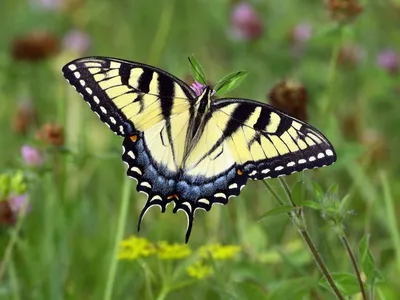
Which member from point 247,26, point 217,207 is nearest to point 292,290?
point 217,207

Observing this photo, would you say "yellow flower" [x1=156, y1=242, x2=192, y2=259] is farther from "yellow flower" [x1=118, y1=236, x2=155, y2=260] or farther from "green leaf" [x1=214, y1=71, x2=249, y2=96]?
"green leaf" [x1=214, y1=71, x2=249, y2=96]

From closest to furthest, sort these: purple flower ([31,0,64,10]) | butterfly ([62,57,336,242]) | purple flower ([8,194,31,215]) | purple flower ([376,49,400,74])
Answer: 1. butterfly ([62,57,336,242])
2. purple flower ([8,194,31,215])
3. purple flower ([376,49,400,74])
4. purple flower ([31,0,64,10])

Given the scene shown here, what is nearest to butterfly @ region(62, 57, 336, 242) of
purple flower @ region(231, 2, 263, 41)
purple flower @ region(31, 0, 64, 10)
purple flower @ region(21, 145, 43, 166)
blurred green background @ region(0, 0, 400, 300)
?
blurred green background @ region(0, 0, 400, 300)

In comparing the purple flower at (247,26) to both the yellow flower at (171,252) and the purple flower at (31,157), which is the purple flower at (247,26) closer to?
the purple flower at (31,157)

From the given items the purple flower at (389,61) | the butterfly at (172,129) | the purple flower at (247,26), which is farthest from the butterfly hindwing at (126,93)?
the purple flower at (389,61)

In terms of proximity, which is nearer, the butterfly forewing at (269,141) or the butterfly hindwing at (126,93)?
the butterfly forewing at (269,141)

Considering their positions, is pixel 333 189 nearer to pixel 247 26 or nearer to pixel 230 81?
pixel 230 81

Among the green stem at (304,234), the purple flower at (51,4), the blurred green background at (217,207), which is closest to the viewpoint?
the green stem at (304,234)
